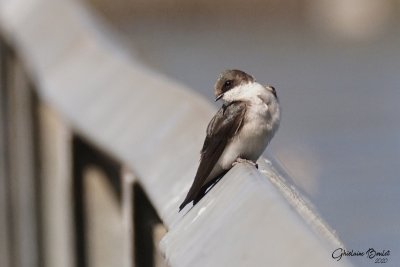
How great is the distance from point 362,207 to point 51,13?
2140mm

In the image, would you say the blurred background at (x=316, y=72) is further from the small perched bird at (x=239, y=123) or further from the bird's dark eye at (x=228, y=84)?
the bird's dark eye at (x=228, y=84)

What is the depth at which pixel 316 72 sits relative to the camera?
46.4ft

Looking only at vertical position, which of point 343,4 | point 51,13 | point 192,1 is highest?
point 51,13

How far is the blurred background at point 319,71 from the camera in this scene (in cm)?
410

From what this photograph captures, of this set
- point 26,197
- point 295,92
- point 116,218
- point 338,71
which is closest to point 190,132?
point 116,218

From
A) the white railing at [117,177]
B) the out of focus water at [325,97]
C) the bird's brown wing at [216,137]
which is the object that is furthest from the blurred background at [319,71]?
the white railing at [117,177]

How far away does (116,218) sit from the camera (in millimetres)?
3580

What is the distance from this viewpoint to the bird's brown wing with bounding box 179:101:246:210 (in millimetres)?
2885

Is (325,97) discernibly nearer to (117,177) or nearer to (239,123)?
(239,123)

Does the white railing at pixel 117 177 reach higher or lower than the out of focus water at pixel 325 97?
higher

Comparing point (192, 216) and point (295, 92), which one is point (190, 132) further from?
point (295, 92)

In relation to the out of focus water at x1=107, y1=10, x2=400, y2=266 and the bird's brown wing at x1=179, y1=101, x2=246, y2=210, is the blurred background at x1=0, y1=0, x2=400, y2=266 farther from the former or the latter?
the bird's brown wing at x1=179, y1=101, x2=246, y2=210

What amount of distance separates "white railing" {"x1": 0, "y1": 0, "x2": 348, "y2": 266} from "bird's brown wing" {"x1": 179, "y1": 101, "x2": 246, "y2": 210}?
0.03 metres

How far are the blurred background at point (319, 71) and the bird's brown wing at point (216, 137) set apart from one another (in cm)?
13
